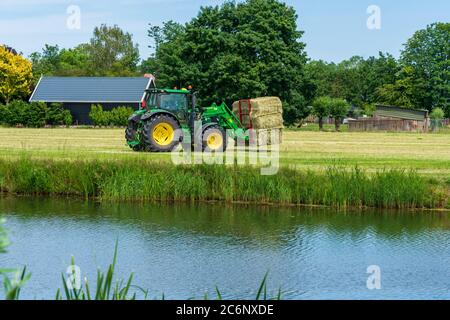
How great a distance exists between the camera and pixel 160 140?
2373 cm

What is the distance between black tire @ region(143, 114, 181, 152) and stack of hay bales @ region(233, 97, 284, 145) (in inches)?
127

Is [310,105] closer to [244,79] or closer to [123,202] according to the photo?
[244,79]

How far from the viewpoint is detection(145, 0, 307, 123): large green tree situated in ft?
159

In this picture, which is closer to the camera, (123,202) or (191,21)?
(123,202)

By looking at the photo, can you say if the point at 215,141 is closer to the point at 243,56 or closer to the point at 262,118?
the point at 262,118

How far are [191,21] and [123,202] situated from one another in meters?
37.1

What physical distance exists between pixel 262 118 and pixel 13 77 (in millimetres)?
40862

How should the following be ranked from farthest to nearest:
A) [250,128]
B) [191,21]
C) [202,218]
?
[191,21] → [250,128] → [202,218]

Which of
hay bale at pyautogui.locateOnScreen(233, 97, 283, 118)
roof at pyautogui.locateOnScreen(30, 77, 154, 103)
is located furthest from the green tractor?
roof at pyautogui.locateOnScreen(30, 77, 154, 103)

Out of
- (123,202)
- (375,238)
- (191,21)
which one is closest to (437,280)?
(375,238)

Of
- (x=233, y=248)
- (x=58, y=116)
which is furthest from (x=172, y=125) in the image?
(x=58, y=116)

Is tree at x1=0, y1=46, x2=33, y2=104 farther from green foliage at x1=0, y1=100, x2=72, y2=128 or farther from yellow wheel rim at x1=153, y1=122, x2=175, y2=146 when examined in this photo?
yellow wheel rim at x1=153, y1=122, x2=175, y2=146

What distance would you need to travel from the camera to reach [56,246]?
12359mm
